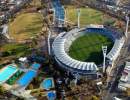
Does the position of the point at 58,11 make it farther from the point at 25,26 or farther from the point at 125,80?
the point at 125,80

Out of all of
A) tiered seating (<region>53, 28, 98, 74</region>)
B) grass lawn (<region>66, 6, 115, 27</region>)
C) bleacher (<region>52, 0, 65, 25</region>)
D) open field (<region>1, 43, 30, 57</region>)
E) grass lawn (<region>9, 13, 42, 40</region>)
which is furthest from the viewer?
bleacher (<region>52, 0, 65, 25</region>)

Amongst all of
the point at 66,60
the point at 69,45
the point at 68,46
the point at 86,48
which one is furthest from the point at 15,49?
the point at 86,48

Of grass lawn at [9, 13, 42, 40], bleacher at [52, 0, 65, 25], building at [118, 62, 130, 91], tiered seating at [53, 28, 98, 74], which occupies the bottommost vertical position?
building at [118, 62, 130, 91]

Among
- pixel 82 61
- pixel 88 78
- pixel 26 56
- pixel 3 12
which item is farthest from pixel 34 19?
pixel 88 78

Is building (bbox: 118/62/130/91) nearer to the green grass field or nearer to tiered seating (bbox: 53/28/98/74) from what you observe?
tiered seating (bbox: 53/28/98/74)

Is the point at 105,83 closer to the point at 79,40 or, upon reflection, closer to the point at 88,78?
the point at 88,78

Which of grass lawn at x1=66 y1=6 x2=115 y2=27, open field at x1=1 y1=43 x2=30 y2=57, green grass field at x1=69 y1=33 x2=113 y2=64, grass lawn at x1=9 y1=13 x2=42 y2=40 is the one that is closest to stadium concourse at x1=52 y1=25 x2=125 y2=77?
→ green grass field at x1=69 y1=33 x2=113 y2=64

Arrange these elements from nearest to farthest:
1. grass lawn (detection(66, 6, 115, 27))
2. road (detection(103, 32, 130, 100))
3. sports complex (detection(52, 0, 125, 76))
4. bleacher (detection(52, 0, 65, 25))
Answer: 1. road (detection(103, 32, 130, 100))
2. sports complex (detection(52, 0, 125, 76))
3. grass lawn (detection(66, 6, 115, 27))
4. bleacher (detection(52, 0, 65, 25))
